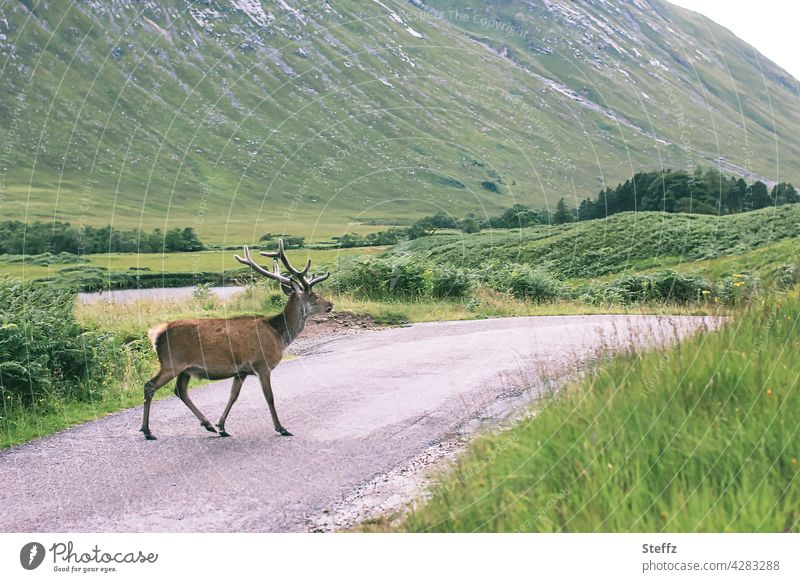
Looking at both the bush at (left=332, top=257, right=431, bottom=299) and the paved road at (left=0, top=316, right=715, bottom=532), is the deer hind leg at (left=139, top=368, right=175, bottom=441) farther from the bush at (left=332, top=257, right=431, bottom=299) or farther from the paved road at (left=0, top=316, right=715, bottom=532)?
the bush at (left=332, top=257, right=431, bottom=299)

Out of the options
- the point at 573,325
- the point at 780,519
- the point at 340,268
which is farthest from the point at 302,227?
the point at 780,519

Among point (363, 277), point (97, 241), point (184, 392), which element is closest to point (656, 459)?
point (184, 392)

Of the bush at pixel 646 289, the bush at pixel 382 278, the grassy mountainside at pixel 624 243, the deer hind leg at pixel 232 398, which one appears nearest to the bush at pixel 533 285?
the bush at pixel 646 289

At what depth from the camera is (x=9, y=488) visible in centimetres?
732

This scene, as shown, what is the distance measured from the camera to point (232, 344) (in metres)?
8.30

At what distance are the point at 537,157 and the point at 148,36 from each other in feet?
344

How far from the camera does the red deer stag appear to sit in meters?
8.11

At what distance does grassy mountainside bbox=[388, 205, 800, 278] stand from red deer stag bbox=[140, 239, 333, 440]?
1669cm

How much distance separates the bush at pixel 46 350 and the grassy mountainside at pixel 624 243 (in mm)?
15080

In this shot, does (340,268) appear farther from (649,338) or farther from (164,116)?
(164,116)

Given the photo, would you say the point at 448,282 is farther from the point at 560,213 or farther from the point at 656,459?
the point at 560,213

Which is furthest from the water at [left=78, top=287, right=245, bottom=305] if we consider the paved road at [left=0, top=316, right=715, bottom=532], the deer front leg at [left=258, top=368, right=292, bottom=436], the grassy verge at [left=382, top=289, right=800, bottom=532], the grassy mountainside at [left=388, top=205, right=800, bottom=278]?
the grassy verge at [left=382, top=289, right=800, bottom=532]

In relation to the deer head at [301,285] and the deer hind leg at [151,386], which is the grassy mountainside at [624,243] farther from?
the deer hind leg at [151,386]
